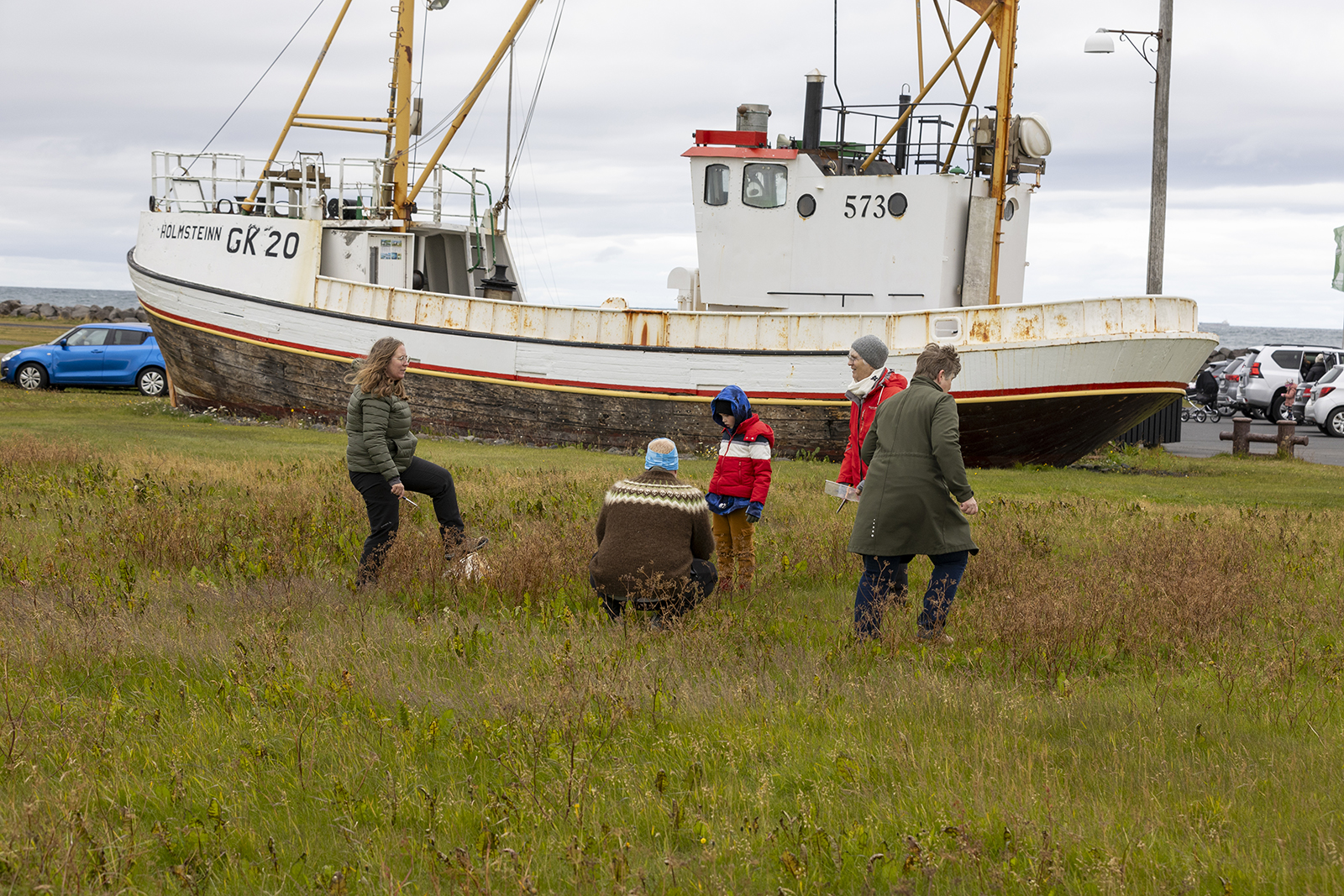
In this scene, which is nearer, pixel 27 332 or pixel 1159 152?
pixel 1159 152

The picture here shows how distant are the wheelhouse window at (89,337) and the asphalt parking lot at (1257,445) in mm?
22492

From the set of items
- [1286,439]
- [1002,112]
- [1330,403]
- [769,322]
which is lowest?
[1286,439]

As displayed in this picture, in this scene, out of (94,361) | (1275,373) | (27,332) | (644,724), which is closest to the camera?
(644,724)

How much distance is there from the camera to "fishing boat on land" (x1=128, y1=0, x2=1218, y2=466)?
1588cm

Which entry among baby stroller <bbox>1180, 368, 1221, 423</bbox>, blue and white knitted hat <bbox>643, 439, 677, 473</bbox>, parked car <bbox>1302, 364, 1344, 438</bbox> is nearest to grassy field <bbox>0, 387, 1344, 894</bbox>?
blue and white knitted hat <bbox>643, 439, 677, 473</bbox>

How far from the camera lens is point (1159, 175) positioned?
19.3 metres

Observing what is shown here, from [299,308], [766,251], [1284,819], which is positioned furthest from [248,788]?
[299,308]

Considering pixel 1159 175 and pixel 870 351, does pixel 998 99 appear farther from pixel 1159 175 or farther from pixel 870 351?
pixel 870 351

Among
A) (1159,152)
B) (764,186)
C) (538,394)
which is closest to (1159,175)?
(1159,152)

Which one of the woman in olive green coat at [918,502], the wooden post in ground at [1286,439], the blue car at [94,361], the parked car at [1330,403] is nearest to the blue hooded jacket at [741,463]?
the woman in olive green coat at [918,502]

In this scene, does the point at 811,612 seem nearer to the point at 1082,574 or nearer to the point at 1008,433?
the point at 1082,574

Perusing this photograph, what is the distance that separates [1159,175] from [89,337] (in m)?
22.2

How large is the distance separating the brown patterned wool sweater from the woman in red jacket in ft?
4.78

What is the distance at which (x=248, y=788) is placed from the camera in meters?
4.17
